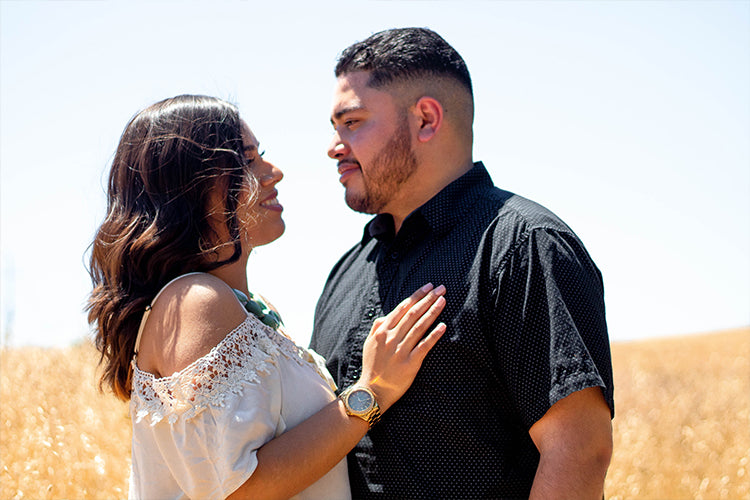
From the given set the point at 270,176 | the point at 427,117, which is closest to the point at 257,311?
the point at 270,176

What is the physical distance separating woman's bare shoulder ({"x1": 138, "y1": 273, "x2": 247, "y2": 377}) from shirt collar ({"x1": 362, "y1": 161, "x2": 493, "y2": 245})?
0.95 meters

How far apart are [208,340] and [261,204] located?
3.03 ft

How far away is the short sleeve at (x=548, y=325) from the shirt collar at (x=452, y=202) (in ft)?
1.55

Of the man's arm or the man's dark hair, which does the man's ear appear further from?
the man's arm

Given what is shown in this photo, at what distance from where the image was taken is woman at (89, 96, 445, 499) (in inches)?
98.8

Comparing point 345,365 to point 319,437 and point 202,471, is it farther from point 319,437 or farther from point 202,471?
point 202,471

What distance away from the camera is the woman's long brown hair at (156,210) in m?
2.77

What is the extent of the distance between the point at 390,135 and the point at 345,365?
1162 mm

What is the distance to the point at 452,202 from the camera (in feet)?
10.4

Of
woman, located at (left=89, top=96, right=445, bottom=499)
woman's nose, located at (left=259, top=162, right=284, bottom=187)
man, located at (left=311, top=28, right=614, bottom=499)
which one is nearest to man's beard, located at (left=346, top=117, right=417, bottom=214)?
man, located at (left=311, top=28, right=614, bottom=499)

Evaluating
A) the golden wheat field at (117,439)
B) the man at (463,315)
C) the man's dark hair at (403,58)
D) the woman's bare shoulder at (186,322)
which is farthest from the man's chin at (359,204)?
the golden wheat field at (117,439)

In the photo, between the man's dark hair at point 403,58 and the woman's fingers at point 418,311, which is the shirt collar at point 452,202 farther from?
the man's dark hair at point 403,58

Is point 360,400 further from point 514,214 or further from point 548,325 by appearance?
point 514,214

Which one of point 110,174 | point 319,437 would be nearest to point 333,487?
point 319,437
